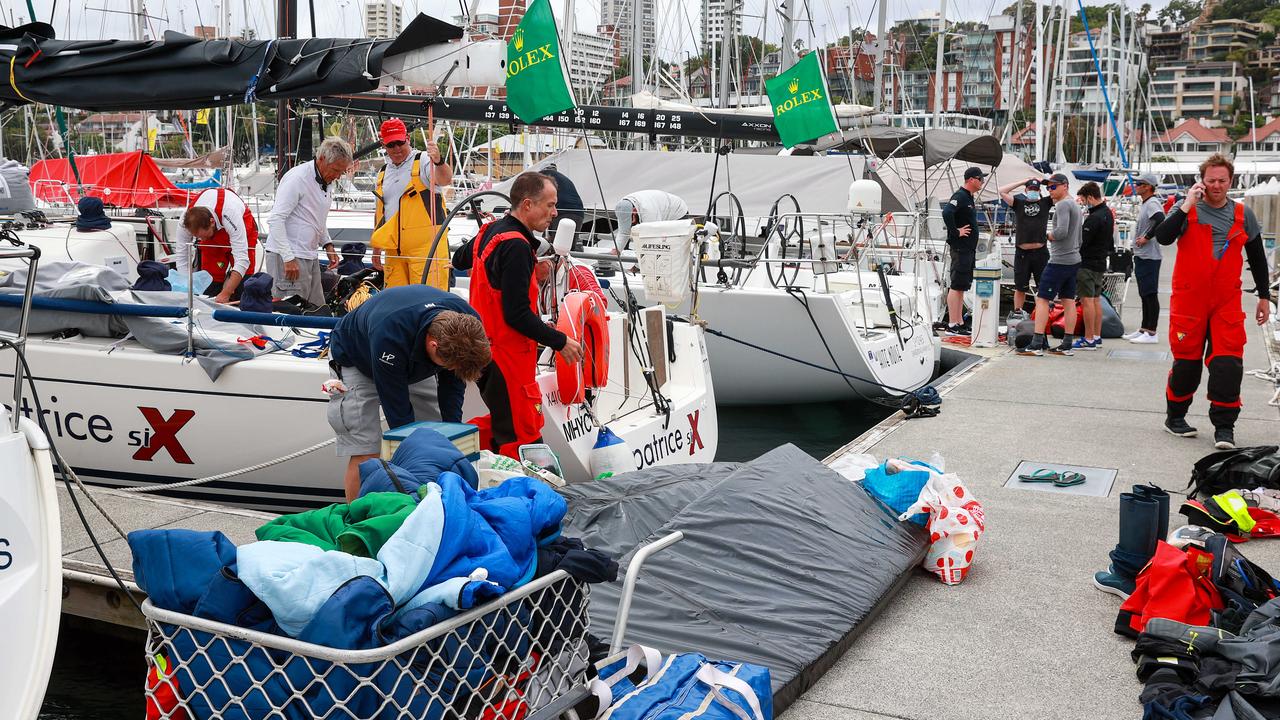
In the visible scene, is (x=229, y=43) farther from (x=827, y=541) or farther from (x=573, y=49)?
(x=573, y=49)

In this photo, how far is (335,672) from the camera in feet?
7.47

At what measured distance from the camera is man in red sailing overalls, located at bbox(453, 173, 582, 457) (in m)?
4.96

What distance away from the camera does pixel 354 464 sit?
4.62 meters

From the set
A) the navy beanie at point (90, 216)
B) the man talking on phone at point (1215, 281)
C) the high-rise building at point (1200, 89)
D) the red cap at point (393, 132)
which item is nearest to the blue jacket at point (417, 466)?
the red cap at point (393, 132)

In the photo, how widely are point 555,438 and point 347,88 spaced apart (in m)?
2.20

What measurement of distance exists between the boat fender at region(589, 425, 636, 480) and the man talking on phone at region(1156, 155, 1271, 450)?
346 centimetres

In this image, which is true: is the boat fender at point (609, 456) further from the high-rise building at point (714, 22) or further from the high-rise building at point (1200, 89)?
the high-rise building at point (1200, 89)

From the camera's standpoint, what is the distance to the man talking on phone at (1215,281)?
6625 millimetres

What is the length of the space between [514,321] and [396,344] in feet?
2.71

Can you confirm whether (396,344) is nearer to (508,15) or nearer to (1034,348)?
(508,15)

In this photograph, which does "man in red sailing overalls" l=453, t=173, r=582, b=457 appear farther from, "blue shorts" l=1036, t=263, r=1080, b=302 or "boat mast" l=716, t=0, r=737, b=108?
"boat mast" l=716, t=0, r=737, b=108

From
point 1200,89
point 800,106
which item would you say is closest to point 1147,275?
point 800,106

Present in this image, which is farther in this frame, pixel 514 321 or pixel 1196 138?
pixel 1196 138

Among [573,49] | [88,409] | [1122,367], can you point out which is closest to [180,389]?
[88,409]
